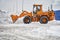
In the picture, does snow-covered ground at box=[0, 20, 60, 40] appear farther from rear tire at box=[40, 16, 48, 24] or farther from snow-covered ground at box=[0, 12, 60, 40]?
rear tire at box=[40, 16, 48, 24]

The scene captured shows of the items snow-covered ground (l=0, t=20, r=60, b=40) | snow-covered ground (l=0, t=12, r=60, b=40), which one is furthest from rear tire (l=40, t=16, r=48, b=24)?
snow-covered ground (l=0, t=20, r=60, b=40)

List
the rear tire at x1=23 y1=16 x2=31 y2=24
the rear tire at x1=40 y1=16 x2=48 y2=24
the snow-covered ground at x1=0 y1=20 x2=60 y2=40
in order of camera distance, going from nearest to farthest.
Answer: the snow-covered ground at x1=0 y1=20 x2=60 y2=40 → the rear tire at x1=40 y1=16 x2=48 y2=24 → the rear tire at x1=23 y1=16 x2=31 y2=24

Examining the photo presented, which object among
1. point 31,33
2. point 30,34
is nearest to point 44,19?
point 31,33

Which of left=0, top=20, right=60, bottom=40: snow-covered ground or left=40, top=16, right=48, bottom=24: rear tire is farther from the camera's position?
left=40, top=16, right=48, bottom=24: rear tire

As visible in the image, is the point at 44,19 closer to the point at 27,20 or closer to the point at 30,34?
the point at 27,20

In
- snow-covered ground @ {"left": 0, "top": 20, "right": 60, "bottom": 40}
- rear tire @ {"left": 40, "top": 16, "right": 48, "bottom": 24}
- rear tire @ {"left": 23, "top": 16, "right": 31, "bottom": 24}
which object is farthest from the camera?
rear tire @ {"left": 23, "top": 16, "right": 31, "bottom": 24}

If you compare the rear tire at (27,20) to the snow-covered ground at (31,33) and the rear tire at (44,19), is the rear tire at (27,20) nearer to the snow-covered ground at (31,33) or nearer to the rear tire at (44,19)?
the rear tire at (44,19)

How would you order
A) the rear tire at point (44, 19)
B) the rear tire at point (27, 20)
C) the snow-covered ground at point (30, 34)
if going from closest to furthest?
the snow-covered ground at point (30, 34), the rear tire at point (44, 19), the rear tire at point (27, 20)

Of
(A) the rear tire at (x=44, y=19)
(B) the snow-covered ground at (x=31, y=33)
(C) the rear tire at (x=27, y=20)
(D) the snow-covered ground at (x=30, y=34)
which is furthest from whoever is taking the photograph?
(C) the rear tire at (x=27, y=20)

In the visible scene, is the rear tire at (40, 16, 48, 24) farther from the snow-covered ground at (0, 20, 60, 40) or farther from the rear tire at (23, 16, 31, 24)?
the snow-covered ground at (0, 20, 60, 40)

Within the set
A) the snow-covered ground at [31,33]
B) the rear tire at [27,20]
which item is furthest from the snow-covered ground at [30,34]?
the rear tire at [27,20]

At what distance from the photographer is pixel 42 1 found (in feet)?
84.6

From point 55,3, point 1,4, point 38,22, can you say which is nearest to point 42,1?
point 55,3

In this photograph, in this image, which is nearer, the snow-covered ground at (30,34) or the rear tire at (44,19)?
the snow-covered ground at (30,34)
